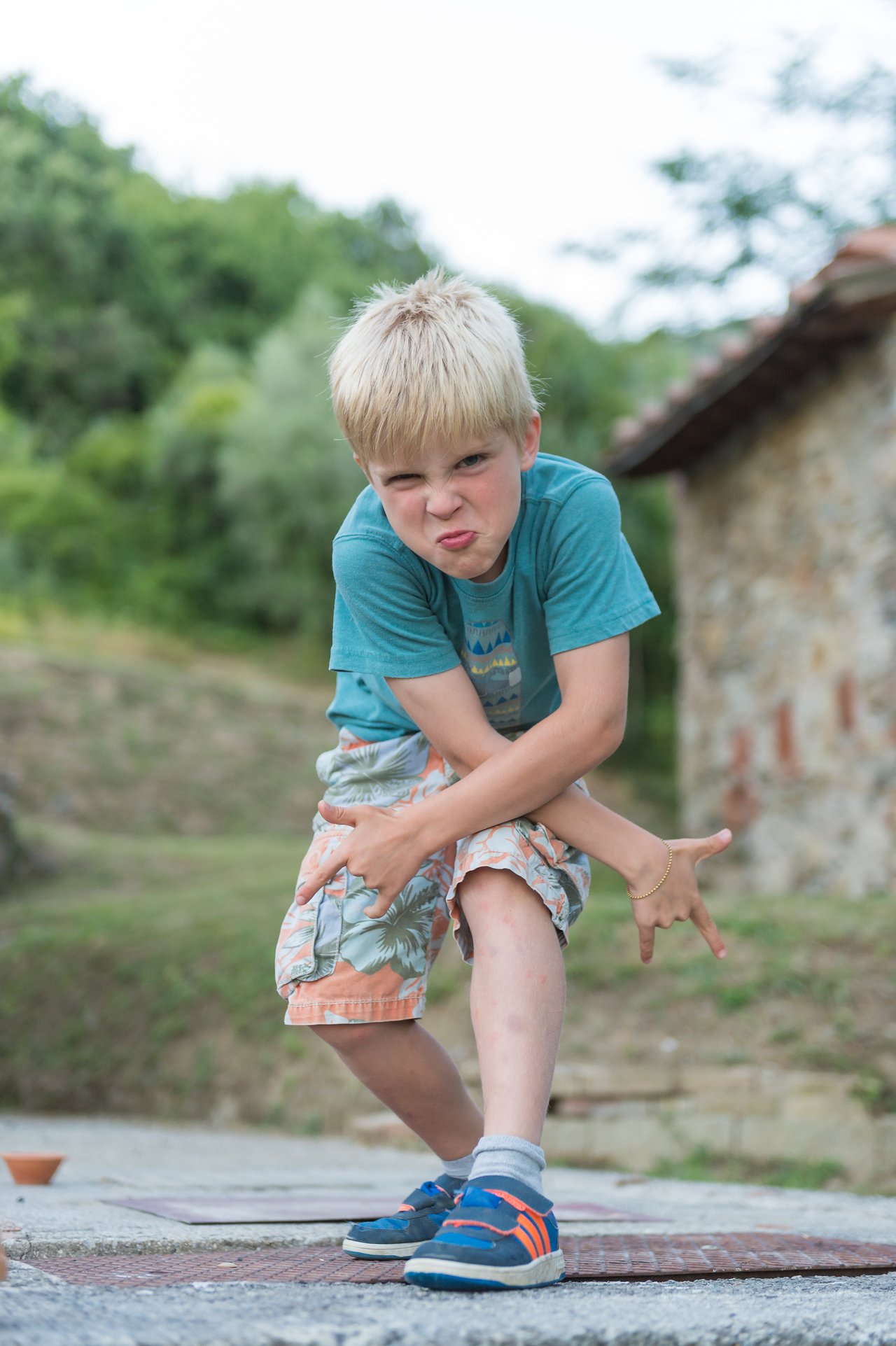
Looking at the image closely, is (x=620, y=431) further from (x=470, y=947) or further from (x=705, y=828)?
(x=470, y=947)

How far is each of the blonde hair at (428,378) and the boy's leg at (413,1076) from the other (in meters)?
0.81

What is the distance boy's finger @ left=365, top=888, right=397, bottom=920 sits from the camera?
5.86 feet

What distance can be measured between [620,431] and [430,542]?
7.03 metres

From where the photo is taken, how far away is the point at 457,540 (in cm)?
174

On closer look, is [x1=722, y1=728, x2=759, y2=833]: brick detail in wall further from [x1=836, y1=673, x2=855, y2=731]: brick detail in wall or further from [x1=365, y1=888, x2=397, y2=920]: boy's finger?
[x1=365, y1=888, x2=397, y2=920]: boy's finger

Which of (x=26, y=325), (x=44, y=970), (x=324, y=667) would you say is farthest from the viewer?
(x=324, y=667)

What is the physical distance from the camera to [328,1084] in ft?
15.9

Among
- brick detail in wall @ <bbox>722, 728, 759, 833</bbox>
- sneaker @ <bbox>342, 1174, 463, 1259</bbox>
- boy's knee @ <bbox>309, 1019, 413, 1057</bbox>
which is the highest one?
brick detail in wall @ <bbox>722, 728, 759, 833</bbox>

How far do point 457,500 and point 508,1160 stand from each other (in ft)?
2.67

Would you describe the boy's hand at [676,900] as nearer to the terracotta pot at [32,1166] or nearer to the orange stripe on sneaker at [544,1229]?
the orange stripe on sneaker at [544,1229]

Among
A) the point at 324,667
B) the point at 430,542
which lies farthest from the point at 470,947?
the point at 324,667

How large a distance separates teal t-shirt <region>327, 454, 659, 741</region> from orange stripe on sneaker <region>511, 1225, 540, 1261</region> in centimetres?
76

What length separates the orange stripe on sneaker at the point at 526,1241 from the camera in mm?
1436

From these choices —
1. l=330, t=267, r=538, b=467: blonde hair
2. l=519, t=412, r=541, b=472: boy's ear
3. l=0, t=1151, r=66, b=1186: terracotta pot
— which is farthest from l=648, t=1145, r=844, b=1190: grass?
l=330, t=267, r=538, b=467: blonde hair
